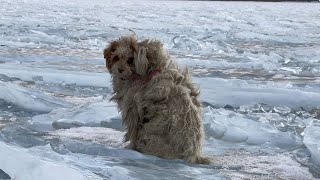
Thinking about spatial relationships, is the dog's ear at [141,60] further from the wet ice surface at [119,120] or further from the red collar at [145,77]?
the wet ice surface at [119,120]

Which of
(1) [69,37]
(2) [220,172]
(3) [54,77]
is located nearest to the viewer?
(2) [220,172]

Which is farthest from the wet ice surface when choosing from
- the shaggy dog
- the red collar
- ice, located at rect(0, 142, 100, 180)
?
the red collar

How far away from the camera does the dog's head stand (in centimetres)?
395

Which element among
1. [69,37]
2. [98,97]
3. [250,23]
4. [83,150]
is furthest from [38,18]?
[83,150]

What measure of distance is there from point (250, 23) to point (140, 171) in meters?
18.4

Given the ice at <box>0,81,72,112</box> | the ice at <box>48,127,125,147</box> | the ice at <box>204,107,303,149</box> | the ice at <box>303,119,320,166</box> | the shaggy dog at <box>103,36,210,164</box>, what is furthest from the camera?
the ice at <box>0,81,72,112</box>

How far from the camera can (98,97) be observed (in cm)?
638

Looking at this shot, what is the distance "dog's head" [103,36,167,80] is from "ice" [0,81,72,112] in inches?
68.9

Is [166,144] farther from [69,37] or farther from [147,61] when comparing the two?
[69,37]

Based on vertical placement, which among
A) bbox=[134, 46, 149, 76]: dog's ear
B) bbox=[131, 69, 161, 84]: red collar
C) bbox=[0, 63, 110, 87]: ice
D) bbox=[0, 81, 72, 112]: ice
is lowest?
bbox=[0, 63, 110, 87]: ice

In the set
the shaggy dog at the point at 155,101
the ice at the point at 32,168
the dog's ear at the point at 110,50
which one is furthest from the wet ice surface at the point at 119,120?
the dog's ear at the point at 110,50

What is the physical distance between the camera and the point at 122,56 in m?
3.98

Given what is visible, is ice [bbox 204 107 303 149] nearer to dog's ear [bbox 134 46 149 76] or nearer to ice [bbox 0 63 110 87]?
dog's ear [bbox 134 46 149 76]

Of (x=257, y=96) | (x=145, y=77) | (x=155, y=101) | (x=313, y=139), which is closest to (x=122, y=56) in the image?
(x=145, y=77)
